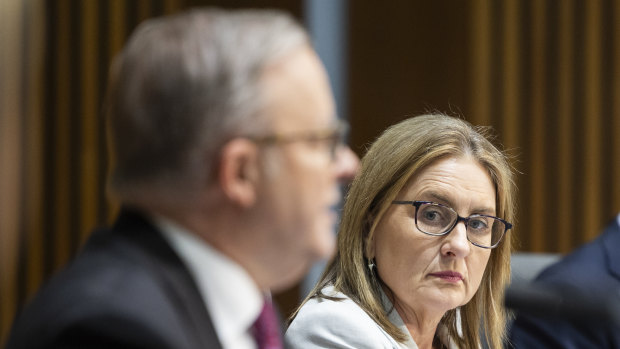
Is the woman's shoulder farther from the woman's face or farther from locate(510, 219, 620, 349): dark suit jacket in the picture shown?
locate(510, 219, 620, 349): dark suit jacket

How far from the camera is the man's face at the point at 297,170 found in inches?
40.3

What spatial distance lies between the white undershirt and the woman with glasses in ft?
2.72

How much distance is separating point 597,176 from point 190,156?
370cm

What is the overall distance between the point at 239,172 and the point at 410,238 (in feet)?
3.27

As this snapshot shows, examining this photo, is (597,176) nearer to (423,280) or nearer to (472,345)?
(472,345)

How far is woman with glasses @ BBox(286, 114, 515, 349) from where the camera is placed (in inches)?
75.2

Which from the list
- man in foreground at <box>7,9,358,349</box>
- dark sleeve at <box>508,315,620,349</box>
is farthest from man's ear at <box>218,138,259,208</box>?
dark sleeve at <box>508,315,620,349</box>

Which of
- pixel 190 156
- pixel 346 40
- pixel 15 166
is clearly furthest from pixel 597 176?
pixel 190 156

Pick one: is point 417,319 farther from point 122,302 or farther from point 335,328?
point 122,302

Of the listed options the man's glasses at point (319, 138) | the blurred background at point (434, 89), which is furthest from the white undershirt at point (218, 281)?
the blurred background at point (434, 89)

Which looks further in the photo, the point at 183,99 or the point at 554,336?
the point at 554,336

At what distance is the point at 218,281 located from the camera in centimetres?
104

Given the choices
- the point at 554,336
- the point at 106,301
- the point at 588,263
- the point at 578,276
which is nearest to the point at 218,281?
the point at 106,301

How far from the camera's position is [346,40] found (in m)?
4.39
